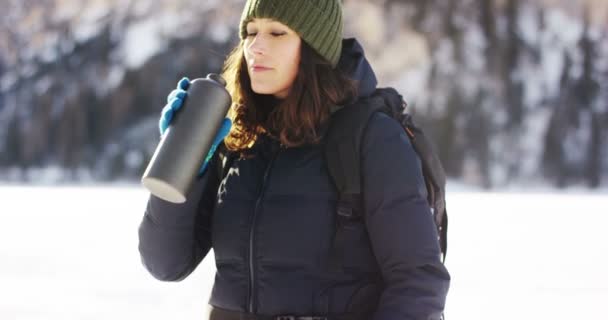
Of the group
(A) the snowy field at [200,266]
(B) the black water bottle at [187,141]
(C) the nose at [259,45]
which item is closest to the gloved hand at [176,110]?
(B) the black water bottle at [187,141]

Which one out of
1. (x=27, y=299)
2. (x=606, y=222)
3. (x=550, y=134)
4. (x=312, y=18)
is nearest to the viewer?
(x=312, y=18)

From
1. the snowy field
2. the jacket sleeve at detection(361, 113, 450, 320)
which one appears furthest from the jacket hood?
the snowy field

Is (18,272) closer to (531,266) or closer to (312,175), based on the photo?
(531,266)

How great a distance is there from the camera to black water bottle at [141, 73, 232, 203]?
42.4 inches

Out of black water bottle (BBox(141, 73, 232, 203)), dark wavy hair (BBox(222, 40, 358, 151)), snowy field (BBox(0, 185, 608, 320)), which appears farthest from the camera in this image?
snowy field (BBox(0, 185, 608, 320))

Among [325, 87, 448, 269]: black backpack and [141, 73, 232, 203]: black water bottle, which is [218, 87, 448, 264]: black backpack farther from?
[141, 73, 232, 203]: black water bottle

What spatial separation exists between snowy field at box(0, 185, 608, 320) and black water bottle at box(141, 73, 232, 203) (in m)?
2.50

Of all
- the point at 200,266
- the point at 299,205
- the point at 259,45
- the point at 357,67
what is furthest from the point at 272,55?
the point at 200,266

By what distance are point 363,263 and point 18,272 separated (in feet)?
12.0

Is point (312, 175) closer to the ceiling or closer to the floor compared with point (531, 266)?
closer to the ceiling

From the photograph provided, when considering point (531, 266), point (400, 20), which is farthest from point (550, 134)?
point (531, 266)

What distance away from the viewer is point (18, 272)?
14.5ft

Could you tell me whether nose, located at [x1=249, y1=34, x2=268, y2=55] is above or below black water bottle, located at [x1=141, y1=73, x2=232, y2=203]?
above

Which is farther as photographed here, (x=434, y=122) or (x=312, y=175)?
(x=434, y=122)
